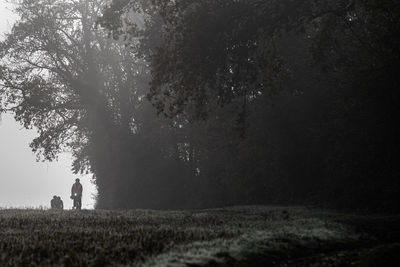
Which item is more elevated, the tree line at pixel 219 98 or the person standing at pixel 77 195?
the tree line at pixel 219 98

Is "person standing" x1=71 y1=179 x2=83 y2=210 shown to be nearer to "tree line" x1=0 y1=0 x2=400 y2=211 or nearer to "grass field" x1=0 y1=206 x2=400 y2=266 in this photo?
"tree line" x1=0 y1=0 x2=400 y2=211

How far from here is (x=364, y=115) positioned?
97.9 feet

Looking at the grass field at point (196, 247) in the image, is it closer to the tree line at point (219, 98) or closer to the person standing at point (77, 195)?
the tree line at point (219, 98)

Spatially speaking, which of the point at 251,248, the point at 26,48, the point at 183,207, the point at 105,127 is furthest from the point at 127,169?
the point at 251,248

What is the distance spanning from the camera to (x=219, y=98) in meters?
21.9

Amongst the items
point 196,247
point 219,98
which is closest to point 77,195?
point 219,98

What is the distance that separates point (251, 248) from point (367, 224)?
854cm

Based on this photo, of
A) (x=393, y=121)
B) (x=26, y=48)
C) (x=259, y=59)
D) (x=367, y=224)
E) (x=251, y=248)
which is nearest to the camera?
(x=251, y=248)

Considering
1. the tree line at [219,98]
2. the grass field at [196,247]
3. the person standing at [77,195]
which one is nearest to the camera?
the grass field at [196,247]

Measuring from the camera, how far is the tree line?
21344 millimetres

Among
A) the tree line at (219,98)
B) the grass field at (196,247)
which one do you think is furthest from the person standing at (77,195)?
the grass field at (196,247)

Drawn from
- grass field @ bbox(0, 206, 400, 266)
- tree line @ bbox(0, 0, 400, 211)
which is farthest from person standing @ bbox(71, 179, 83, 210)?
grass field @ bbox(0, 206, 400, 266)

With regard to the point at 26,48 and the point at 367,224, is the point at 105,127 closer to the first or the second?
the point at 26,48

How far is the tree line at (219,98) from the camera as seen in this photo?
70.0 ft
